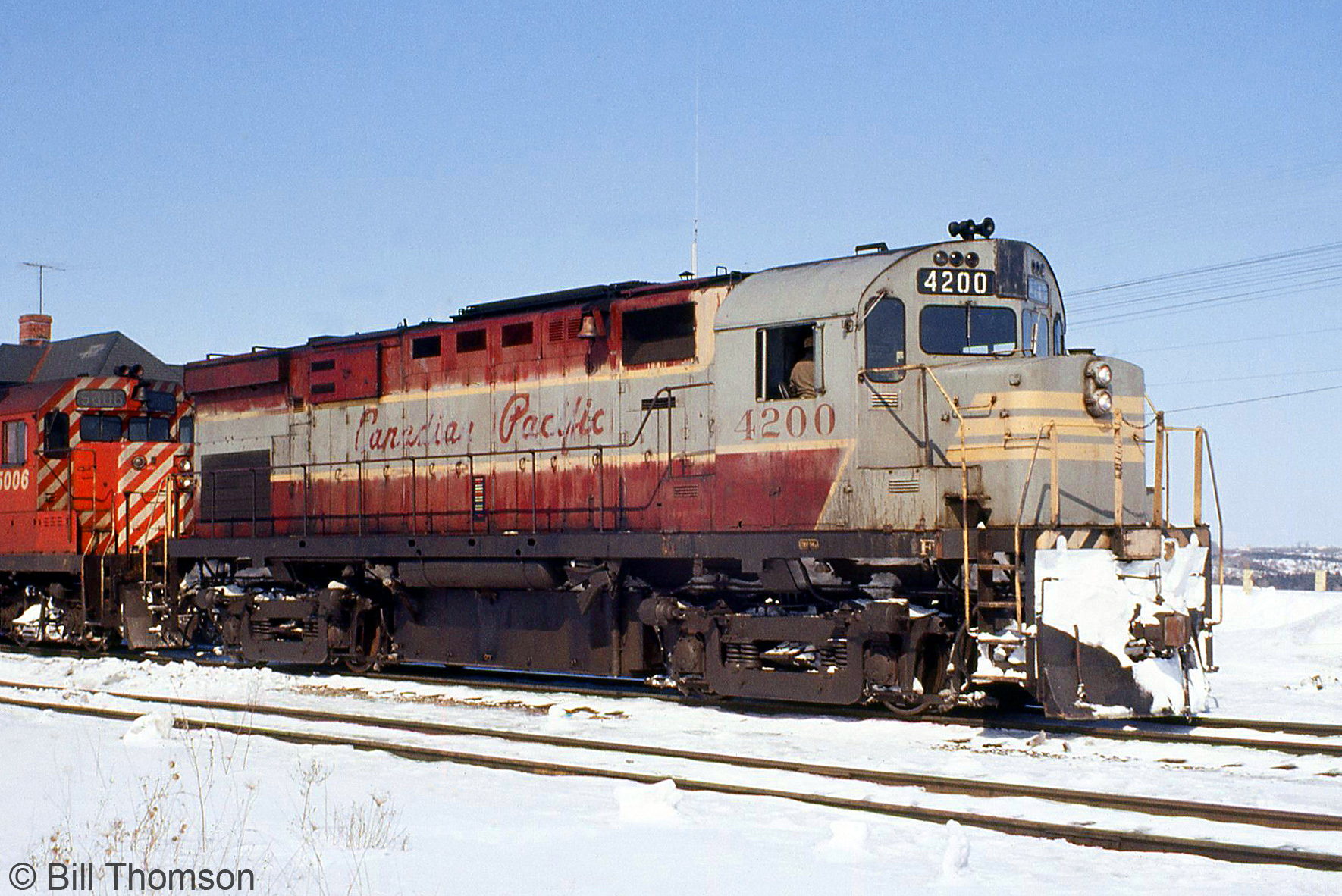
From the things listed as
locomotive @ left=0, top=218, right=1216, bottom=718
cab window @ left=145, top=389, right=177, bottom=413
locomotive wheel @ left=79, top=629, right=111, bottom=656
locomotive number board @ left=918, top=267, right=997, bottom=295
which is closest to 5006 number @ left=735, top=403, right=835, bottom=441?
locomotive @ left=0, top=218, right=1216, bottom=718

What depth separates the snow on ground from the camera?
6094 millimetres

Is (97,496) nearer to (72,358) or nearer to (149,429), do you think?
(149,429)

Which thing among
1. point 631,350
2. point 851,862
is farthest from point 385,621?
point 851,862

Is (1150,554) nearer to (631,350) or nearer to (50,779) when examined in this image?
(631,350)

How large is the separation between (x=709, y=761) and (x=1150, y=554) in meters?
3.75

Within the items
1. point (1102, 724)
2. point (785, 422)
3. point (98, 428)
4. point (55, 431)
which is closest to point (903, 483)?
point (785, 422)

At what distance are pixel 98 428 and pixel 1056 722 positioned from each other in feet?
42.4

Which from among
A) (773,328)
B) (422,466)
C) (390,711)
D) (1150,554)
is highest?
(773,328)

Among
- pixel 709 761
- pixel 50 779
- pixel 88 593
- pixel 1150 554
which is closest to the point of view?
pixel 50 779

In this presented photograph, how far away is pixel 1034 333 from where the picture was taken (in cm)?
1126

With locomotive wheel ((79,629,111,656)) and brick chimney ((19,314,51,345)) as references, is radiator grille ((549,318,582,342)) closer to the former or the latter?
locomotive wheel ((79,629,111,656))

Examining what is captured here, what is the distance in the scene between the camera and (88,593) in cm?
1745

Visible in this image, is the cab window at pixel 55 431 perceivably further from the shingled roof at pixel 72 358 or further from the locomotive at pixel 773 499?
the shingled roof at pixel 72 358

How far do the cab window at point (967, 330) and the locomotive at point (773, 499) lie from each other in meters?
0.02
